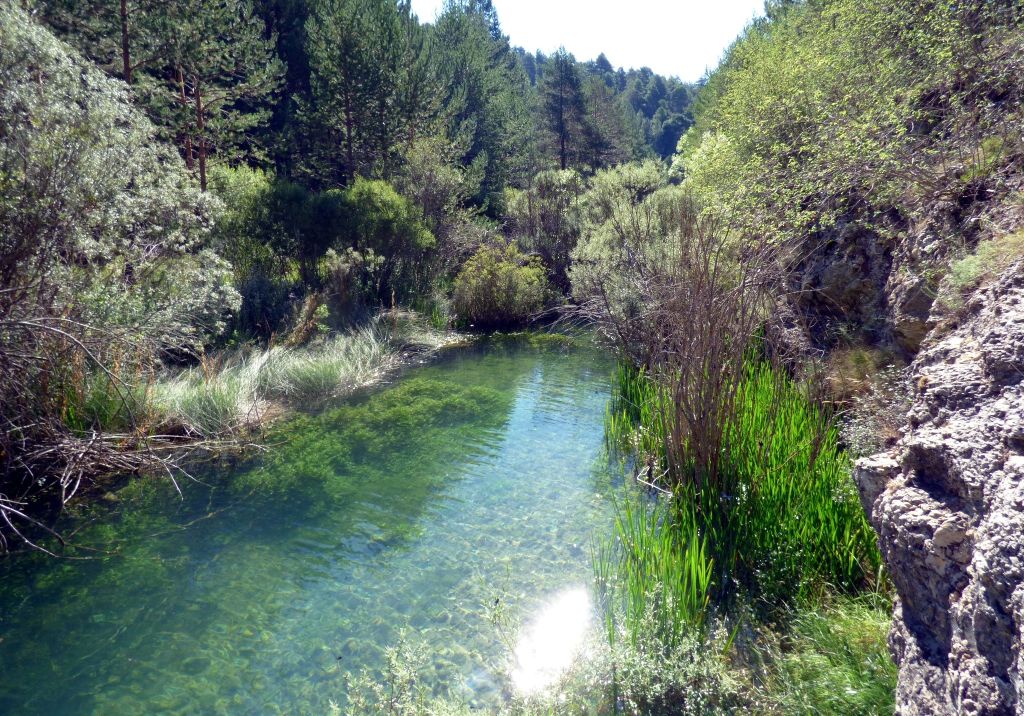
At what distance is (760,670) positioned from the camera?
3328 mm

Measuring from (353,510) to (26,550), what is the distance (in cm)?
274

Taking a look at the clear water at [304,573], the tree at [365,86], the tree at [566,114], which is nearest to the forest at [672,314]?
the clear water at [304,573]

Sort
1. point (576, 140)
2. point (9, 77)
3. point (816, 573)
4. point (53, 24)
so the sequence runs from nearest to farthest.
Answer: point (816, 573) → point (9, 77) → point (53, 24) → point (576, 140)

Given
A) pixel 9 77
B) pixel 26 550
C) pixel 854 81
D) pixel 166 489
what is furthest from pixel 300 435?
pixel 854 81

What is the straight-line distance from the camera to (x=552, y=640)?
13.2 ft

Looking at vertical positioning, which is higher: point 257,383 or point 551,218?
point 551,218

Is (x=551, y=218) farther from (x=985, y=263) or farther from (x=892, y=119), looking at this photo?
(x=985, y=263)

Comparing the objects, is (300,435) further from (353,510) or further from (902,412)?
(902,412)

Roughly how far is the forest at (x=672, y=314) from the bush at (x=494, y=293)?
190cm

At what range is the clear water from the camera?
3.85 metres

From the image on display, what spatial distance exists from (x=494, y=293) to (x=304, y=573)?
1184 cm

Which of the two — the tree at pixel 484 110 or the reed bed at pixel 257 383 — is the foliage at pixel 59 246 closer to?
the reed bed at pixel 257 383

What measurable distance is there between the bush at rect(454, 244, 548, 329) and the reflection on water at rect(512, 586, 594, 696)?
1222cm

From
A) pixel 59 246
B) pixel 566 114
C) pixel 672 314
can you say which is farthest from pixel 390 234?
pixel 566 114
